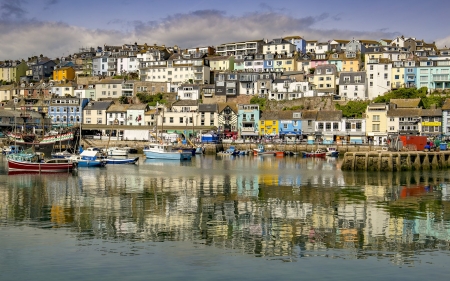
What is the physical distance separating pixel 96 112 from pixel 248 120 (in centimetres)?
2529

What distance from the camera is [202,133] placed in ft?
277

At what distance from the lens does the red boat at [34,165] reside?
4512 centimetres

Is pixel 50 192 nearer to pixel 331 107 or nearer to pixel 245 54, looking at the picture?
pixel 331 107

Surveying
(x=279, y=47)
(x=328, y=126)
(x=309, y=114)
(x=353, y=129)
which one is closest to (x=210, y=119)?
(x=309, y=114)

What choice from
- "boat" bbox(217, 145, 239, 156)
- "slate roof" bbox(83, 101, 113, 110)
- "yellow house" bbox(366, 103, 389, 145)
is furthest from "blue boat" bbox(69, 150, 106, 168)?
"slate roof" bbox(83, 101, 113, 110)

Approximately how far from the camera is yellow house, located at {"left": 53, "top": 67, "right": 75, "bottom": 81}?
387 feet

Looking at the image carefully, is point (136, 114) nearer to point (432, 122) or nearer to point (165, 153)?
point (165, 153)

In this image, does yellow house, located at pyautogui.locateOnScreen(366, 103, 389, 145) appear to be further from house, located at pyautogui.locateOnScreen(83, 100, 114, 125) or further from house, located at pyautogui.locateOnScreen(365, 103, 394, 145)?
house, located at pyautogui.locateOnScreen(83, 100, 114, 125)

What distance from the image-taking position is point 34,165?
45.2 metres

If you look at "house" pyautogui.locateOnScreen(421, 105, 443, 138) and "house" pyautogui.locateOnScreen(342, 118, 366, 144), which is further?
"house" pyautogui.locateOnScreen(342, 118, 366, 144)

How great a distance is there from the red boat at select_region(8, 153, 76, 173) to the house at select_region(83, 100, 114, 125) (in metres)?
47.1

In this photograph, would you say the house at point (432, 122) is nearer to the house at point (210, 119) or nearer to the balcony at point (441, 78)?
the balcony at point (441, 78)

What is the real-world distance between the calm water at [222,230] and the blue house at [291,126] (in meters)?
42.2

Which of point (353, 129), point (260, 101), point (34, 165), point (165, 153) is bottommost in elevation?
point (34, 165)
